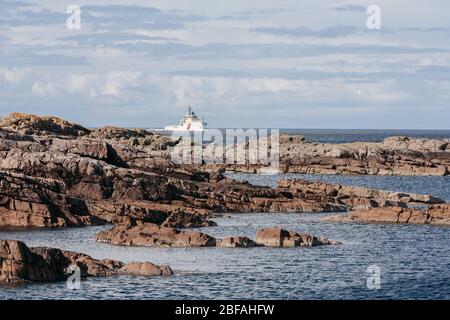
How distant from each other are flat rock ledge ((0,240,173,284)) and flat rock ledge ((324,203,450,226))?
28595mm

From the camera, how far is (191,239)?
59844 millimetres

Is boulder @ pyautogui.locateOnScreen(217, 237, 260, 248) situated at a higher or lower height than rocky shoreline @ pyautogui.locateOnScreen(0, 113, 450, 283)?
lower

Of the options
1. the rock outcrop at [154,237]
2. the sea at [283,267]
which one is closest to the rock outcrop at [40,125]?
the sea at [283,267]

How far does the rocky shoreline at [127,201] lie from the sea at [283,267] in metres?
1.27

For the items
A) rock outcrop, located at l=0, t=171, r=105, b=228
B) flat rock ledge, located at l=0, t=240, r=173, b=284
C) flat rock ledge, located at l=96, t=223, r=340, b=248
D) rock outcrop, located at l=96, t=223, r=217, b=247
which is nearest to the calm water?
rock outcrop, located at l=0, t=171, r=105, b=228

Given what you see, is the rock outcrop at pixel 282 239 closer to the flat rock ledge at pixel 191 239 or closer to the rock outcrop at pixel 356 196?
the flat rock ledge at pixel 191 239

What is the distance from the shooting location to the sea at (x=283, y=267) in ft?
151

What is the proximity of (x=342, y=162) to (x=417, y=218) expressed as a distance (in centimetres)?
6602

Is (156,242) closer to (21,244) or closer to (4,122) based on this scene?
(21,244)

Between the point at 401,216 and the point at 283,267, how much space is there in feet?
73.9

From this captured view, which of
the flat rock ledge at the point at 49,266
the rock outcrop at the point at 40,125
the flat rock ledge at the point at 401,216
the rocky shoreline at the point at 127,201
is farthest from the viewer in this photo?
the rock outcrop at the point at 40,125

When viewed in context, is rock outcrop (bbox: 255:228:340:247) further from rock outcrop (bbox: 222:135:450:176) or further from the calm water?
rock outcrop (bbox: 222:135:450:176)

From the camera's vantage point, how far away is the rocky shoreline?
163 ft

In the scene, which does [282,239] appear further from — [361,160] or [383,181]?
[361,160]
